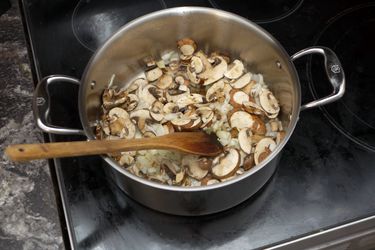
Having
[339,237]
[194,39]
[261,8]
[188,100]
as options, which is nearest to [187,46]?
[194,39]

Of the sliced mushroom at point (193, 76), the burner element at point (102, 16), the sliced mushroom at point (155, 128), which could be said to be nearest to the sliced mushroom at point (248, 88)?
the sliced mushroom at point (193, 76)

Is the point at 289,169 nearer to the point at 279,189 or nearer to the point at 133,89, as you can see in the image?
the point at 279,189

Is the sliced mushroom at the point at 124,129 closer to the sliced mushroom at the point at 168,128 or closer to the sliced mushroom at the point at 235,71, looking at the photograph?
the sliced mushroom at the point at 168,128

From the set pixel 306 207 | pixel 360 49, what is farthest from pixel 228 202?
pixel 360 49

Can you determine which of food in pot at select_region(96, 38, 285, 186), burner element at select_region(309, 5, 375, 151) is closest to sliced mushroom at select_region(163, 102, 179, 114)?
food in pot at select_region(96, 38, 285, 186)

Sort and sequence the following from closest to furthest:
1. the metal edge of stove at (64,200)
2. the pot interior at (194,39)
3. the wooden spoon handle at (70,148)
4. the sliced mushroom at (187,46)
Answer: the wooden spoon handle at (70,148) → the metal edge of stove at (64,200) → the pot interior at (194,39) → the sliced mushroom at (187,46)

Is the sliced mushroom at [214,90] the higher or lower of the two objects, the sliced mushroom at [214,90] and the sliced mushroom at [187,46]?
the lower

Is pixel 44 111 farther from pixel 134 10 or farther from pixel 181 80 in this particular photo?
pixel 134 10
